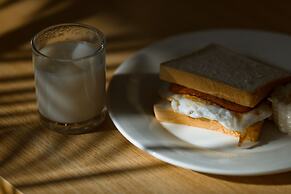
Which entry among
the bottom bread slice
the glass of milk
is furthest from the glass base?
the bottom bread slice

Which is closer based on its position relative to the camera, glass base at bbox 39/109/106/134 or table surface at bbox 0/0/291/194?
table surface at bbox 0/0/291/194

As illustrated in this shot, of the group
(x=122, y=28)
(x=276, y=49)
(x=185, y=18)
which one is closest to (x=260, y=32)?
(x=276, y=49)

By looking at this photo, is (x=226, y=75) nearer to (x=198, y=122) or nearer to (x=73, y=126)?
(x=198, y=122)

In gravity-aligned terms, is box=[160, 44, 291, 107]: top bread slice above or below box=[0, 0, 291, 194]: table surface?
above

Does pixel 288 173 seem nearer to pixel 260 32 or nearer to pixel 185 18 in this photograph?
pixel 260 32

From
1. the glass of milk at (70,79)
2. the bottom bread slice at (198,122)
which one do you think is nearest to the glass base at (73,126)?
the glass of milk at (70,79)

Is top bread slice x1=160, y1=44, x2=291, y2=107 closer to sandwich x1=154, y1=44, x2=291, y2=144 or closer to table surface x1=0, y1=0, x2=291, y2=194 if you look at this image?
sandwich x1=154, y1=44, x2=291, y2=144
